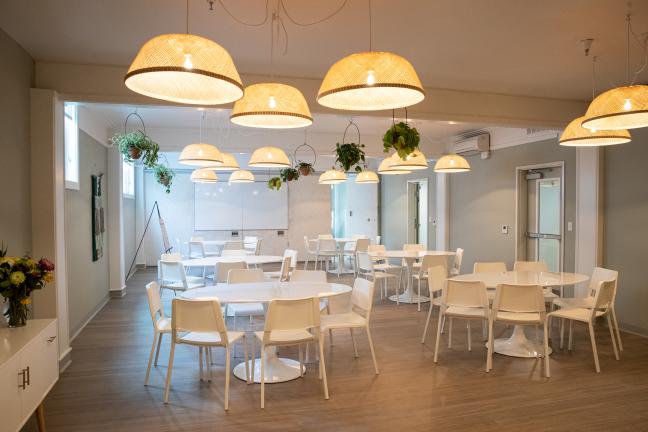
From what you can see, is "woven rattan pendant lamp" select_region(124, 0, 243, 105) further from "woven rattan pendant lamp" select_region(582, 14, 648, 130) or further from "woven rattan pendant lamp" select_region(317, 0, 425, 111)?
"woven rattan pendant lamp" select_region(582, 14, 648, 130)

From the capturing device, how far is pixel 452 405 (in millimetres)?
3416

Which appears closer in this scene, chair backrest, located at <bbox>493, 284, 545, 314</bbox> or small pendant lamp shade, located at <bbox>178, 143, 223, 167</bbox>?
chair backrest, located at <bbox>493, 284, 545, 314</bbox>

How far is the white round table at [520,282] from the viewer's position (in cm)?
442

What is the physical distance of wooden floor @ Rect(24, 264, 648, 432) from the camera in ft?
10.3

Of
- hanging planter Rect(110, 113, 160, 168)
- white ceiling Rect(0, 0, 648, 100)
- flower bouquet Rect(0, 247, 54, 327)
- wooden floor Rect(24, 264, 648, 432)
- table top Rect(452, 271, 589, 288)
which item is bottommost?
wooden floor Rect(24, 264, 648, 432)

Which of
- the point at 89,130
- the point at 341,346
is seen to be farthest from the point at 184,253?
the point at 341,346

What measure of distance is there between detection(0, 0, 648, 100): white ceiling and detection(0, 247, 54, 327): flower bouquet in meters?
1.71

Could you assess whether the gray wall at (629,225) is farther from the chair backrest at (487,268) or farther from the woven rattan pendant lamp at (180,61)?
the woven rattan pendant lamp at (180,61)

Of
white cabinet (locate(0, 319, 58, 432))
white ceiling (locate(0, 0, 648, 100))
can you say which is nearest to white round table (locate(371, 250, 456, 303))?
white ceiling (locate(0, 0, 648, 100))

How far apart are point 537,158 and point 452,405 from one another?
5.00m

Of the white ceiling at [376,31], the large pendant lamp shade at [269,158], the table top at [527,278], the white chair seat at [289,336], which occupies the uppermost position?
the white ceiling at [376,31]

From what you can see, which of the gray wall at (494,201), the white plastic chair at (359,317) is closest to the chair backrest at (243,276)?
the white plastic chair at (359,317)

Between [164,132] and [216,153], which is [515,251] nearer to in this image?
[216,153]

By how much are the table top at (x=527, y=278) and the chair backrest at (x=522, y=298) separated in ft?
0.73
